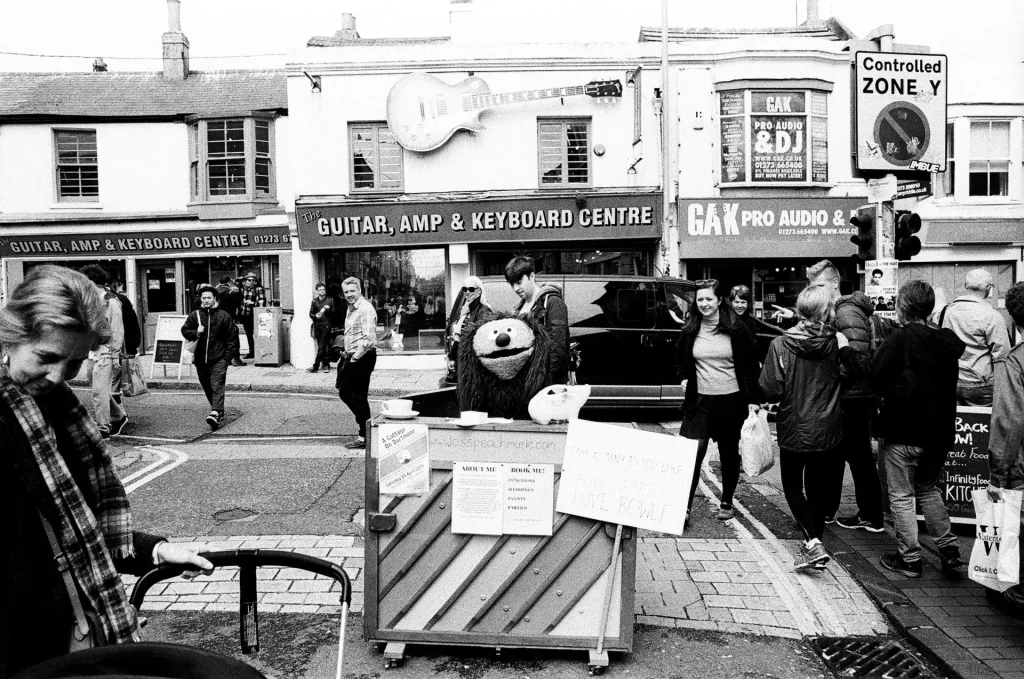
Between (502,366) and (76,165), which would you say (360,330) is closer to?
(502,366)

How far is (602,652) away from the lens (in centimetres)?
376

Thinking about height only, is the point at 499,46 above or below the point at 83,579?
above

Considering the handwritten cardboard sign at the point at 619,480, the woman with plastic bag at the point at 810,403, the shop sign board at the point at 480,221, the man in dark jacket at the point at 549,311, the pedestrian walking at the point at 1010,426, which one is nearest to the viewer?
the handwritten cardboard sign at the point at 619,480

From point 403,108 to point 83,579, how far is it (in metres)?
15.6

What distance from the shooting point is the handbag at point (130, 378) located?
9352 millimetres

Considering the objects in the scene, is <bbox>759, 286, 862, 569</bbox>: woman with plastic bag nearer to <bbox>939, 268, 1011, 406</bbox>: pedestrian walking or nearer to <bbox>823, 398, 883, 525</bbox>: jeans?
<bbox>823, 398, 883, 525</bbox>: jeans

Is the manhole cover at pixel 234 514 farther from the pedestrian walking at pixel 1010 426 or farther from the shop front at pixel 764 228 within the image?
the shop front at pixel 764 228

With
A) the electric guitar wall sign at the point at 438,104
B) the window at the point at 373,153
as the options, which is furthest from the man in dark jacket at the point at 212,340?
the electric guitar wall sign at the point at 438,104

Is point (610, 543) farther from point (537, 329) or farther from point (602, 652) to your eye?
point (537, 329)

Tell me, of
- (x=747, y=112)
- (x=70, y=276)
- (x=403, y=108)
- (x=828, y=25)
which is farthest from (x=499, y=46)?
(x=70, y=276)

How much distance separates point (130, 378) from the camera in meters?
9.56

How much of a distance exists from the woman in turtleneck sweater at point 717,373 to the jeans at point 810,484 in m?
0.68

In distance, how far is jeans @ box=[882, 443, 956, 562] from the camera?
5023mm

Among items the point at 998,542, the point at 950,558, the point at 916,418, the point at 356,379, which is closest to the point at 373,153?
the point at 356,379
